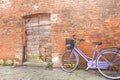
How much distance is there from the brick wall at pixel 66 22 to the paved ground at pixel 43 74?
72 centimetres

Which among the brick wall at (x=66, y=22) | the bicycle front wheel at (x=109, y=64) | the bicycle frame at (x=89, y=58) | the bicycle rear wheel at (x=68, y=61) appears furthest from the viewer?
the bicycle rear wheel at (x=68, y=61)

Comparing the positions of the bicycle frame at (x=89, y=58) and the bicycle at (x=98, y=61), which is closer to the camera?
the bicycle at (x=98, y=61)

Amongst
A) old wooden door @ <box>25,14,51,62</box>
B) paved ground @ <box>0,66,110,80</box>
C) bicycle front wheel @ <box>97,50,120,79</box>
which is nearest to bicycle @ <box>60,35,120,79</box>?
bicycle front wheel @ <box>97,50,120,79</box>

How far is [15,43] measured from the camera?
8.28 m

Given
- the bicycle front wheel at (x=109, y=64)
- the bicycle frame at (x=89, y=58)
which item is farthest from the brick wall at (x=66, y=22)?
the bicycle front wheel at (x=109, y=64)

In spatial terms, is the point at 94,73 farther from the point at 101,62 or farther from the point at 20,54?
the point at 20,54

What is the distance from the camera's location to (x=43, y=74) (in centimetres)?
691

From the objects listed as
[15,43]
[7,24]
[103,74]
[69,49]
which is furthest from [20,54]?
[103,74]

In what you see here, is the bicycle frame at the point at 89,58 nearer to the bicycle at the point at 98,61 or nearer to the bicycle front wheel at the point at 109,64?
the bicycle at the point at 98,61

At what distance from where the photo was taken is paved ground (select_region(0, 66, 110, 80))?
255 inches

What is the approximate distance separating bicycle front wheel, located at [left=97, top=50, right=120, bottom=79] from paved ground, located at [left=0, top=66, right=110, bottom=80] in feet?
0.76

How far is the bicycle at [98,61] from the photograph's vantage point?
21.2 feet

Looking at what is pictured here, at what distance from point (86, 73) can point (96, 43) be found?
0.94 m

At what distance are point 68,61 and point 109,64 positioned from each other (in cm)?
138
